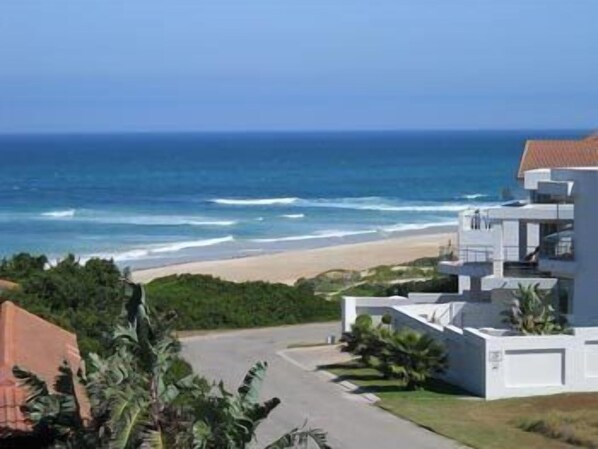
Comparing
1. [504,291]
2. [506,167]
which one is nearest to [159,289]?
[504,291]

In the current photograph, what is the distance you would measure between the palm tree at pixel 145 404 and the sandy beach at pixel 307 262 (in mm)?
40881

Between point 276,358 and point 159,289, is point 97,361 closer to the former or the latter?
point 276,358

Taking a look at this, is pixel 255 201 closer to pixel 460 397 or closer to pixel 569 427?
pixel 460 397

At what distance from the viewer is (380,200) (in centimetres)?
11306

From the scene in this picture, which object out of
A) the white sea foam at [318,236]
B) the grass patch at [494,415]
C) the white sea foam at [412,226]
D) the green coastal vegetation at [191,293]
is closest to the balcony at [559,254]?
the grass patch at [494,415]

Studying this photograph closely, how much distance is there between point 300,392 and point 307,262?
36.3 metres

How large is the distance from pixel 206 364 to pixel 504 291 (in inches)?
295

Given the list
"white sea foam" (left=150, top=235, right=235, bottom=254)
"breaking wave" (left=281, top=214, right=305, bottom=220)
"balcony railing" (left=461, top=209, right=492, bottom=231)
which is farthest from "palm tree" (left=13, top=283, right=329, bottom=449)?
"breaking wave" (left=281, top=214, right=305, bottom=220)

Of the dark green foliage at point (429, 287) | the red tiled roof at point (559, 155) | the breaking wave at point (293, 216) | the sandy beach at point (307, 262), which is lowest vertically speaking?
the sandy beach at point (307, 262)

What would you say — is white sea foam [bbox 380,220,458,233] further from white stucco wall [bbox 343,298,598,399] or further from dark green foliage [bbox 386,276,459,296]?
white stucco wall [bbox 343,298,598,399]

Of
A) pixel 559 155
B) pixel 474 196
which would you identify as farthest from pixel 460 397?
pixel 474 196

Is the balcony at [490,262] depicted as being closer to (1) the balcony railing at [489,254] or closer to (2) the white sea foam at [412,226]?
(1) the balcony railing at [489,254]

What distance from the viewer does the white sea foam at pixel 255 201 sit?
107000mm

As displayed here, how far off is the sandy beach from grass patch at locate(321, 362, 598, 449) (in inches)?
1108
